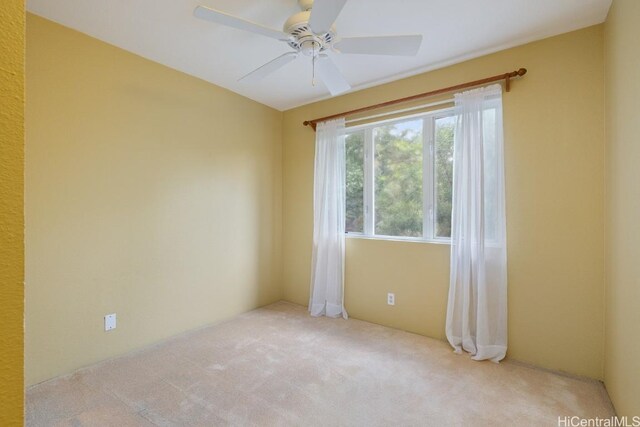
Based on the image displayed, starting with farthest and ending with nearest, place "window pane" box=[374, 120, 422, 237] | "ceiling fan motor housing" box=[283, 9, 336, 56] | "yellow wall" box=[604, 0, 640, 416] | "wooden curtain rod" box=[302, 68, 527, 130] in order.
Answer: "window pane" box=[374, 120, 422, 237] → "wooden curtain rod" box=[302, 68, 527, 130] → "ceiling fan motor housing" box=[283, 9, 336, 56] → "yellow wall" box=[604, 0, 640, 416]

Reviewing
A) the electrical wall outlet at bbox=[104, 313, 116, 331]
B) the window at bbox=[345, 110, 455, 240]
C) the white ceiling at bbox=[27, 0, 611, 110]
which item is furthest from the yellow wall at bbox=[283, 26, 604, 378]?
the electrical wall outlet at bbox=[104, 313, 116, 331]

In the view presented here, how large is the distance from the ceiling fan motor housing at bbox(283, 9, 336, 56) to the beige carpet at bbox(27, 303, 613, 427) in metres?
2.16

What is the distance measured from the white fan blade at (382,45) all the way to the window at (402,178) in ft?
3.67

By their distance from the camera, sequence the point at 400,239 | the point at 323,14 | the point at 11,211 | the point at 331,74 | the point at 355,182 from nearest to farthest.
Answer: the point at 11,211, the point at 323,14, the point at 331,74, the point at 400,239, the point at 355,182

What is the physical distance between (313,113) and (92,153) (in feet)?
7.31

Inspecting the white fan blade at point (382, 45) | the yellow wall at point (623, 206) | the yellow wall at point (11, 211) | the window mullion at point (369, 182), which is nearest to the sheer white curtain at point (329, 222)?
the window mullion at point (369, 182)

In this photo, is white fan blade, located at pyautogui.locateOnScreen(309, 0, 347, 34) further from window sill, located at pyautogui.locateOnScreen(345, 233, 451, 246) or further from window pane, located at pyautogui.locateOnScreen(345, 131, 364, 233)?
window sill, located at pyautogui.locateOnScreen(345, 233, 451, 246)

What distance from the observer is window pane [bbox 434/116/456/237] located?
2707 mm

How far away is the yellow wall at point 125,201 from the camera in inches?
79.8

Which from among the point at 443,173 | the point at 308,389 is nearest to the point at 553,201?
the point at 443,173

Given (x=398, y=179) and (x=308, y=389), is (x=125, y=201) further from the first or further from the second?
(x=398, y=179)

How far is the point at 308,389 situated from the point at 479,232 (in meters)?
1.74

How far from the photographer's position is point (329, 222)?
3318 mm

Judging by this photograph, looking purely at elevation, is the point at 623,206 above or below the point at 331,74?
below
